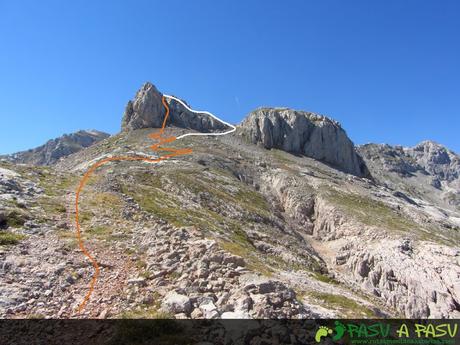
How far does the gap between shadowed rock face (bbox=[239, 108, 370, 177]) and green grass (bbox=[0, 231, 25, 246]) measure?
125 meters

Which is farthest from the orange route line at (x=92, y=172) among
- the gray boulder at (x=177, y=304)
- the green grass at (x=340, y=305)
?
the green grass at (x=340, y=305)

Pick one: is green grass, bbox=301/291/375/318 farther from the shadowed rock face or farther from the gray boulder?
the shadowed rock face

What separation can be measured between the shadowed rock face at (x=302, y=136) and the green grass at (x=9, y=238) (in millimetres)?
125443

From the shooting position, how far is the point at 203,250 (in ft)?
56.7

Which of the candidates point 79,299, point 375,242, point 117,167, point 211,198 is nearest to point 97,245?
point 79,299

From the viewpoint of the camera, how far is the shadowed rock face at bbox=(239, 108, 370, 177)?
472 feet

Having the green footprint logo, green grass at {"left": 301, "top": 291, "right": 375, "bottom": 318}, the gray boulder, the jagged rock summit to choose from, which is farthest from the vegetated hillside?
the jagged rock summit

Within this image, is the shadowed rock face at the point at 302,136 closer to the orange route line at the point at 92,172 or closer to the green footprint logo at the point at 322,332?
the orange route line at the point at 92,172

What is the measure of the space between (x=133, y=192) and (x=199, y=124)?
4450 inches

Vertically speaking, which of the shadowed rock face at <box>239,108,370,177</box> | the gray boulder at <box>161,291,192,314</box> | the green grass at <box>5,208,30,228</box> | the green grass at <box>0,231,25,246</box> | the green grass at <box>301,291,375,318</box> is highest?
the shadowed rock face at <box>239,108,370,177</box>

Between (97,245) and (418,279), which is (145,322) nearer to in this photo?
(97,245)

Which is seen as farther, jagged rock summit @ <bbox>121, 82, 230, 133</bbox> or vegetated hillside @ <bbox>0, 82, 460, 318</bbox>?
jagged rock summit @ <bbox>121, 82, 230, 133</bbox>

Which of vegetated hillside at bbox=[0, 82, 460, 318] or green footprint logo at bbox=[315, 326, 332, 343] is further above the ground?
vegetated hillside at bbox=[0, 82, 460, 318]

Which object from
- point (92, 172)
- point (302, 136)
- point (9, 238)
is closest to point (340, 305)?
point (9, 238)
